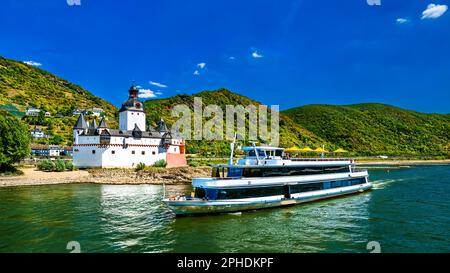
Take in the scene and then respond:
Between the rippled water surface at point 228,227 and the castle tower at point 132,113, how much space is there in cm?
3803

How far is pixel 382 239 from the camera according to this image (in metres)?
18.1

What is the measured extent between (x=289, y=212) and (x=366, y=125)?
16866 cm

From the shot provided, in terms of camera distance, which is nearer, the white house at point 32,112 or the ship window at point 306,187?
the ship window at point 306,187

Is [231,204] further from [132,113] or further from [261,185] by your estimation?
[132,113]

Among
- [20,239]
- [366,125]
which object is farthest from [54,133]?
[366,125]

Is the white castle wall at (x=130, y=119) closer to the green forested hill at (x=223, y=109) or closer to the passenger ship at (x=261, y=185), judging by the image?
the green forested hill at (x=223, y=109)

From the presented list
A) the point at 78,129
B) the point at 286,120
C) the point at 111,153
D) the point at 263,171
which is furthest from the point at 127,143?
the point at 286,120

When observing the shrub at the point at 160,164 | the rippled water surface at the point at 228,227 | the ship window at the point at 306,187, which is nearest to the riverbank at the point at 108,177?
the shrub at the point at 160,164

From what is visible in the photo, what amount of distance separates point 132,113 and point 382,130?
491ft

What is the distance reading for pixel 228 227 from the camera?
2078cm

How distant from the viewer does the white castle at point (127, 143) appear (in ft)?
199

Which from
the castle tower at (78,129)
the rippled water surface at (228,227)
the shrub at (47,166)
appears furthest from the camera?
the castle tower at (78,129)

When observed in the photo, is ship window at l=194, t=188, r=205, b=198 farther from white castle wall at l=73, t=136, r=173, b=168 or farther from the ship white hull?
white castle wall at l=73, t=136, r=173, b=168
